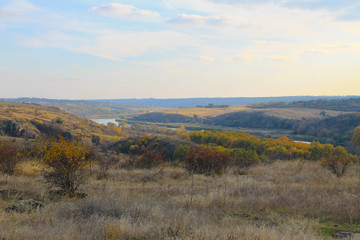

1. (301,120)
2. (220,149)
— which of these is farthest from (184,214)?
(301,120)

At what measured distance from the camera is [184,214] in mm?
5848

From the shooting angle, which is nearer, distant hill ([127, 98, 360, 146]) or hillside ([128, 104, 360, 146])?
hillside ([128, 104, 360, 146])

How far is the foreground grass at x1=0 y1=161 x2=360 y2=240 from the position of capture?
4605 millimetres

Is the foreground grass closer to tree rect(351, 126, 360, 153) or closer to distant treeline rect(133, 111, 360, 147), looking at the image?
tree rect(351, 126, 360, 153)

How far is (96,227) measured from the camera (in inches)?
192

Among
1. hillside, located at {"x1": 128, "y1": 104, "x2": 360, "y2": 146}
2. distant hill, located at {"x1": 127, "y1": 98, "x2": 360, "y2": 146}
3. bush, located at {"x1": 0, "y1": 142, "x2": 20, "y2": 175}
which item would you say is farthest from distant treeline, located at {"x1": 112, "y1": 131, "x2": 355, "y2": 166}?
distant hill, located at {"x1": 127, "y1": 98, "x2": 360, "y2": 146}

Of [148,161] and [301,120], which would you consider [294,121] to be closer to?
[301,120]

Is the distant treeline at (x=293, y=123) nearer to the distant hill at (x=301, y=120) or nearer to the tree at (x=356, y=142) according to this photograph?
the distant hill at (x=301, y=120)

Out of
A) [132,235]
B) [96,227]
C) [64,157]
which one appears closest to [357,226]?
[132,235]

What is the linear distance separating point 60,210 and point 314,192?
7226 mm

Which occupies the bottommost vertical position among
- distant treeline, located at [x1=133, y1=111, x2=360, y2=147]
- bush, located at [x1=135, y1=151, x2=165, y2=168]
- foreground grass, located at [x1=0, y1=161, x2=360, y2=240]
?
distant treeline, located at [x1=133, y1=111, x2=360, y2=147]

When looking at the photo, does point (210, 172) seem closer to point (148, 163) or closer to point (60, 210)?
point (148, 163)

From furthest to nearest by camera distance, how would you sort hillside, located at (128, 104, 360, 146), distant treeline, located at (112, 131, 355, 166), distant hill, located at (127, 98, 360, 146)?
distant hill, located at (127, 98, 360, 146)
hillside, located at (128, 104, 360, 146)
distant treeline, located at (112, 131, 355, 166)

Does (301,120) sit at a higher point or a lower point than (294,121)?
higher
